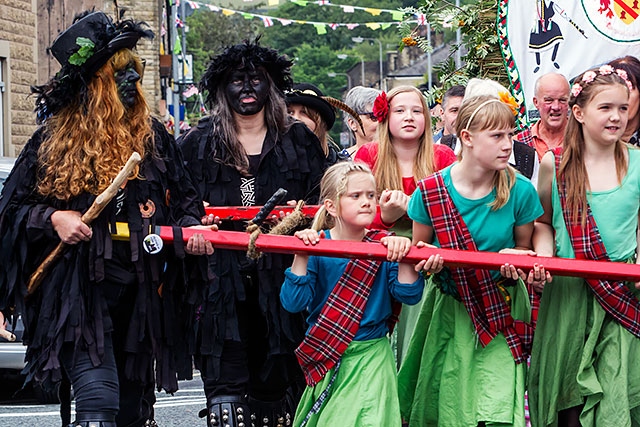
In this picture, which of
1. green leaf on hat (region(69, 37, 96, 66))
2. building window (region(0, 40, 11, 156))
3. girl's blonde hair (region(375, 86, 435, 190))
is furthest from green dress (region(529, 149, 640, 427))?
building window (region(0, 40, 11, 156))

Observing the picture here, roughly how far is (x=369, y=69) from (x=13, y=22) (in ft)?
361

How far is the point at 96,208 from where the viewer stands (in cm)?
543

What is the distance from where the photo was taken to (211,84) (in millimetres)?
6812

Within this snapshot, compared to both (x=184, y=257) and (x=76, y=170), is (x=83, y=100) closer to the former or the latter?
(x=76, y=170)

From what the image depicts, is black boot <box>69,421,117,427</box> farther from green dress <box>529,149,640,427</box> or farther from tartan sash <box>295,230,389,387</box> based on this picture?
green dress <box>529,149,640,427</box>

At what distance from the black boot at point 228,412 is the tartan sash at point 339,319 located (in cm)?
78

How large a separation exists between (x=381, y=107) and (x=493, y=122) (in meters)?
1.37

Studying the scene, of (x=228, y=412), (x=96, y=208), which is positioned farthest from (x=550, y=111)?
(x=96, y=208)

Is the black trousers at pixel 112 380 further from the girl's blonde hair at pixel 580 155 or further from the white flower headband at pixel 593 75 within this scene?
the white flower headband at pixel 593 75

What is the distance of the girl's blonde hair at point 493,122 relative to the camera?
5402 millimetres

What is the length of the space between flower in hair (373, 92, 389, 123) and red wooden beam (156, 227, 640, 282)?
4.74 ft

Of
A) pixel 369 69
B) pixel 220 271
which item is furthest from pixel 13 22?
pixel 369 69

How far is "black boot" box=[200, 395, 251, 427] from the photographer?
628 centimetres

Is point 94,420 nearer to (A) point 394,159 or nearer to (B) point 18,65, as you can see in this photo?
(A) point 394,159
